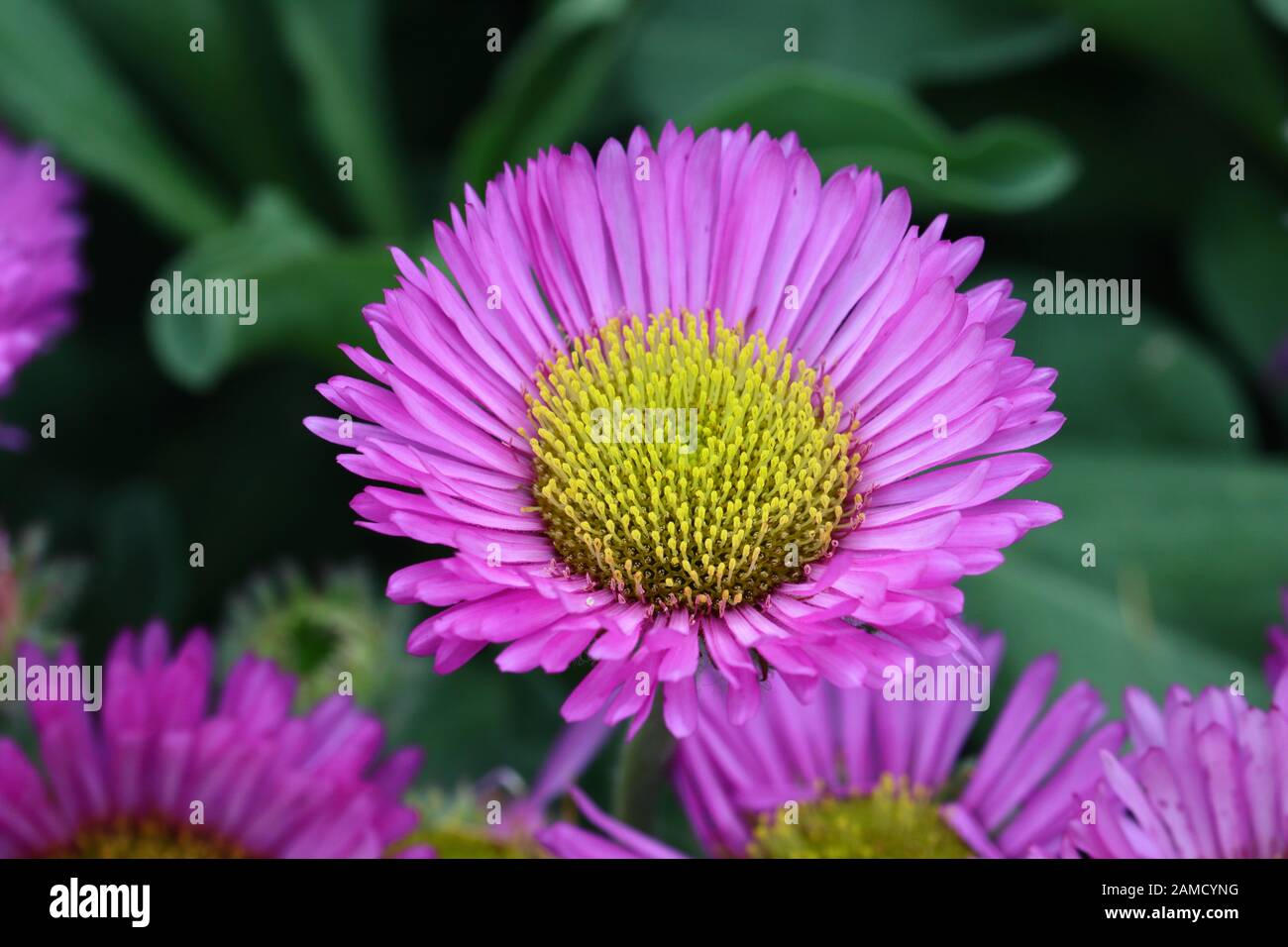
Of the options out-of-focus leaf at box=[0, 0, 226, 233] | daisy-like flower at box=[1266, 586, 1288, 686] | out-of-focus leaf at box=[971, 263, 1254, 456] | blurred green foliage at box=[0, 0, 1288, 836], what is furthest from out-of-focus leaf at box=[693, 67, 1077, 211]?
out-of-focus leaf at box=[0, 0, 226, 233]

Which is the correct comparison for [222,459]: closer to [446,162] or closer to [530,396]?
[446,162]

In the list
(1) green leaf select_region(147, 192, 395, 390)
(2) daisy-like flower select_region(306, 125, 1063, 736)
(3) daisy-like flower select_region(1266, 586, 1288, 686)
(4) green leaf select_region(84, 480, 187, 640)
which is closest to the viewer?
(2) daisy-like flower select_region(306, 125, 1063, 736)

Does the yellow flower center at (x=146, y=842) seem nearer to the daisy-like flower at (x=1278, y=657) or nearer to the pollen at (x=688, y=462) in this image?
the pollen at (x=688, y=462)

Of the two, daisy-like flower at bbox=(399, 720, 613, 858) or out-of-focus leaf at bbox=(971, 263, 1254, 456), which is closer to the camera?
daisy-like flower at bbox=(399, 720, 613, 858)

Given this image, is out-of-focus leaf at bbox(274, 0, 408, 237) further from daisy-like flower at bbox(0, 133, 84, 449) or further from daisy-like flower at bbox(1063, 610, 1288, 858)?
daisy-like flower at bbox(1063, 610, 1288, 858)

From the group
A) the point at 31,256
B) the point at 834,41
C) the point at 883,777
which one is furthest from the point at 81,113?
the point at 883,777

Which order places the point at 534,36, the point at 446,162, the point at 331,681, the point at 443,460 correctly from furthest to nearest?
the point at 446,162
the point at 534,36
the point at 331,681
the point at 443,460
